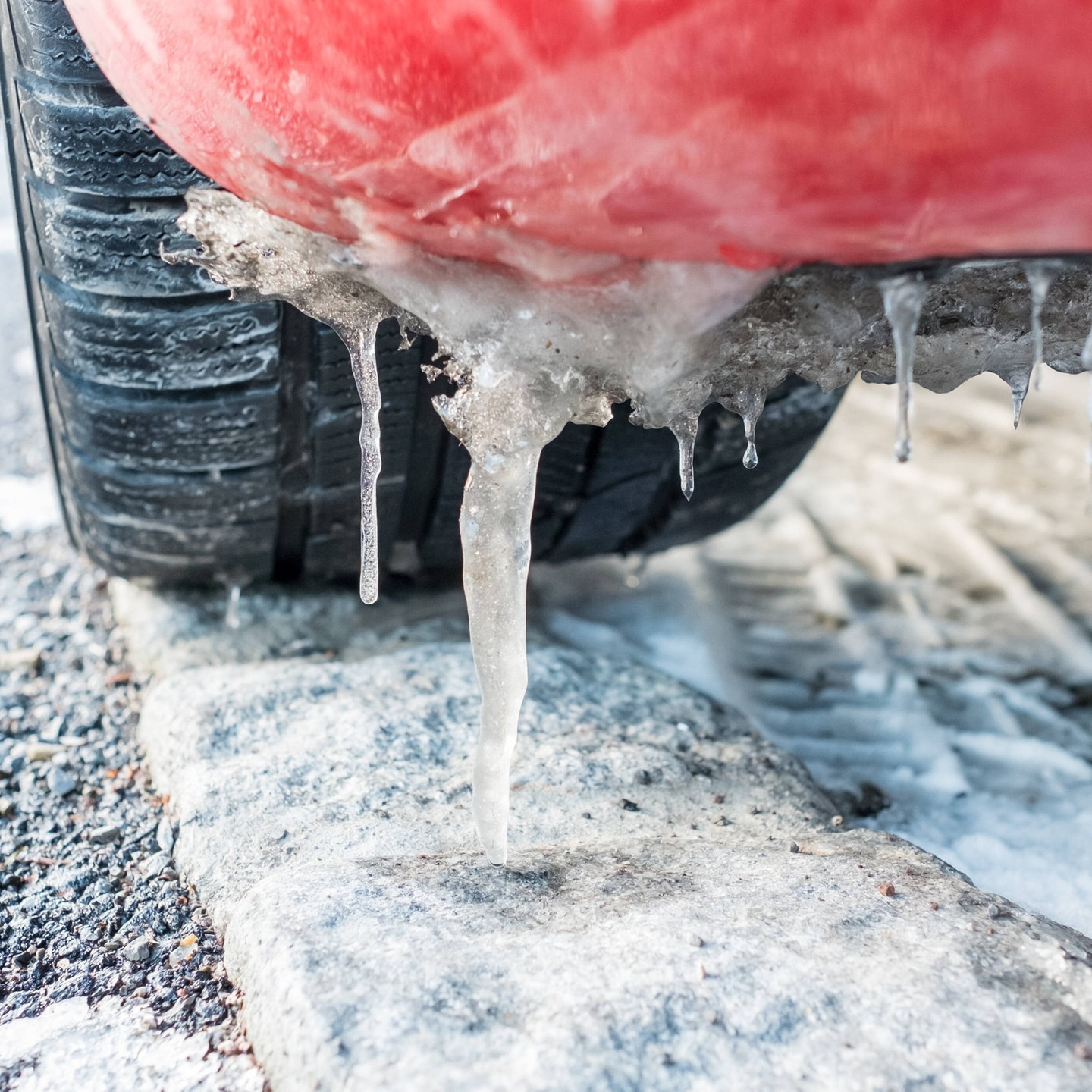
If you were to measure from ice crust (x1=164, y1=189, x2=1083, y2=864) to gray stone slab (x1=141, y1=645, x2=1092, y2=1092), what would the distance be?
0.45 ft

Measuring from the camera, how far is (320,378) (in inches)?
47.1

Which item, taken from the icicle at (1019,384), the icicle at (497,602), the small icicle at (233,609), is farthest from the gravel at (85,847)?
the icicle at (1019,384)

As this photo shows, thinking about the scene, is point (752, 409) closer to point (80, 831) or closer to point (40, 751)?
point (80, 831)

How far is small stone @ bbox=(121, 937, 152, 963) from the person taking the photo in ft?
3.18

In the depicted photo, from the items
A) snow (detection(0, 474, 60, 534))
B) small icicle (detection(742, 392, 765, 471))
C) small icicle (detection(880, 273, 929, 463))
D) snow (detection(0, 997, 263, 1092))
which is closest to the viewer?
small icicle (detection(880, 273, 929, 463))

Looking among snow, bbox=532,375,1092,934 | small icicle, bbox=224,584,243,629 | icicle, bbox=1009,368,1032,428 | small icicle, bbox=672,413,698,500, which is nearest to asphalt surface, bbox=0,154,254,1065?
small icicle, bbox=224,584,243,629

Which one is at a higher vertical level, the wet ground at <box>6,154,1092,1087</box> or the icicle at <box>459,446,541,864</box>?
the icicle at <box>459,446,541,864</box>

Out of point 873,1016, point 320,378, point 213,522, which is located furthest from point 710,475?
point 873,1016

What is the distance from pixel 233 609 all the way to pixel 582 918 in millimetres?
868

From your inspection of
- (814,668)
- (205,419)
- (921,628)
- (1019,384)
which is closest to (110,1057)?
(205,419)

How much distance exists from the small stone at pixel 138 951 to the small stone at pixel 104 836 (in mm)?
183

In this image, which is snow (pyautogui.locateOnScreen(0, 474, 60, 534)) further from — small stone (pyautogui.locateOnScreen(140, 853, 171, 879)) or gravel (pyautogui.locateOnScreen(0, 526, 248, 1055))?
small stone (pyautogui.locateOnScreen(140, 853, 171, 879))

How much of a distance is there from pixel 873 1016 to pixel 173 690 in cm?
92

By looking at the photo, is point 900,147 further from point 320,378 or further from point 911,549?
point 911,549
